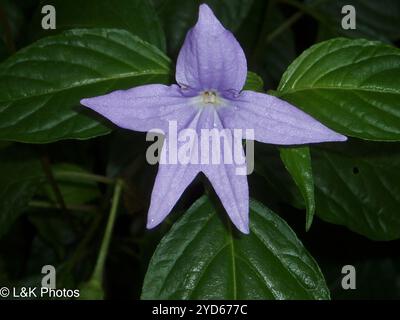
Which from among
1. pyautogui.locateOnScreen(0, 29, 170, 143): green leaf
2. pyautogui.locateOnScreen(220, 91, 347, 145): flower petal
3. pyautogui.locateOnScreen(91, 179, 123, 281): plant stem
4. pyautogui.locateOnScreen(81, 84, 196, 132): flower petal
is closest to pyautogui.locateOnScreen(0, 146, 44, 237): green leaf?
pyautogui.locateOnScreen(91, 179, 123, 281): plant stem

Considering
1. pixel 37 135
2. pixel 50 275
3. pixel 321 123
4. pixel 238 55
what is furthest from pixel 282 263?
pixel 50 275

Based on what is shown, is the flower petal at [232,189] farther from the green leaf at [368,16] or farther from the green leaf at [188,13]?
the green leaf at [368,16]

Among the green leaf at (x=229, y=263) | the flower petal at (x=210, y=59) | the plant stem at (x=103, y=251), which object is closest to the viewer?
the flower petal at (x=210, y=59)

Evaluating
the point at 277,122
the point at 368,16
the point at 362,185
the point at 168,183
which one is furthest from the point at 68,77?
the point at 368,16

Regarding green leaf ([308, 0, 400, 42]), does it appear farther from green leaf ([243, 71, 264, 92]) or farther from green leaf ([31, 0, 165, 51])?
green leaf ([243, 71, 264, 92])

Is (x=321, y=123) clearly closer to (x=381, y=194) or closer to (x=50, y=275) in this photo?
(x=381, y=194)

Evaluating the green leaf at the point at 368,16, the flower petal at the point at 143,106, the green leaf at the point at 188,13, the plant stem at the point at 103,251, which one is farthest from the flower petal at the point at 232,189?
the green leaf at the point at 368,16

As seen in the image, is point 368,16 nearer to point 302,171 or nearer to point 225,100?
point 225,100
